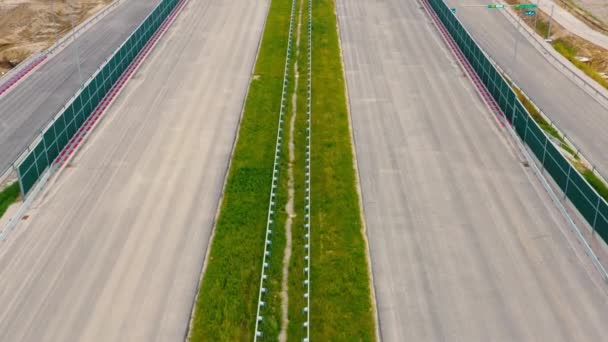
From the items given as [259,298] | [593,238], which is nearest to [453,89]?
[593,238]

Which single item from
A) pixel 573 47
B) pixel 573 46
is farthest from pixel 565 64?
pixel 573 46

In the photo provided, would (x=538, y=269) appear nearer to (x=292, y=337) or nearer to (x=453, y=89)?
(x=292, y=337)

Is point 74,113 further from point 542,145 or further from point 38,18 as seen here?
point 38,18

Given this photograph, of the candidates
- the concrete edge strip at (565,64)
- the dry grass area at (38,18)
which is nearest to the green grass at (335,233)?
the concrete edge strip at (565,64)

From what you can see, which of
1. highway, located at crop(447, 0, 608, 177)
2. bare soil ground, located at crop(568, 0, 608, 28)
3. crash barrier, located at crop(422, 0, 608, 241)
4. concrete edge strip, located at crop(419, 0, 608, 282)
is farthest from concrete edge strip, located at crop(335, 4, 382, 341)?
bare soil ground, located at crop(568, 0, 608, 28)

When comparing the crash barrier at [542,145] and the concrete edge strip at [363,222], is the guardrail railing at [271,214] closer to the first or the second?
the concrete edge strip at [363,222]

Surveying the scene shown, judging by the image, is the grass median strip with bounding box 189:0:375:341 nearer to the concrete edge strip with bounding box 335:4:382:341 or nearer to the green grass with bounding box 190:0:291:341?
the green grass with bounding box 190:0:291:341
